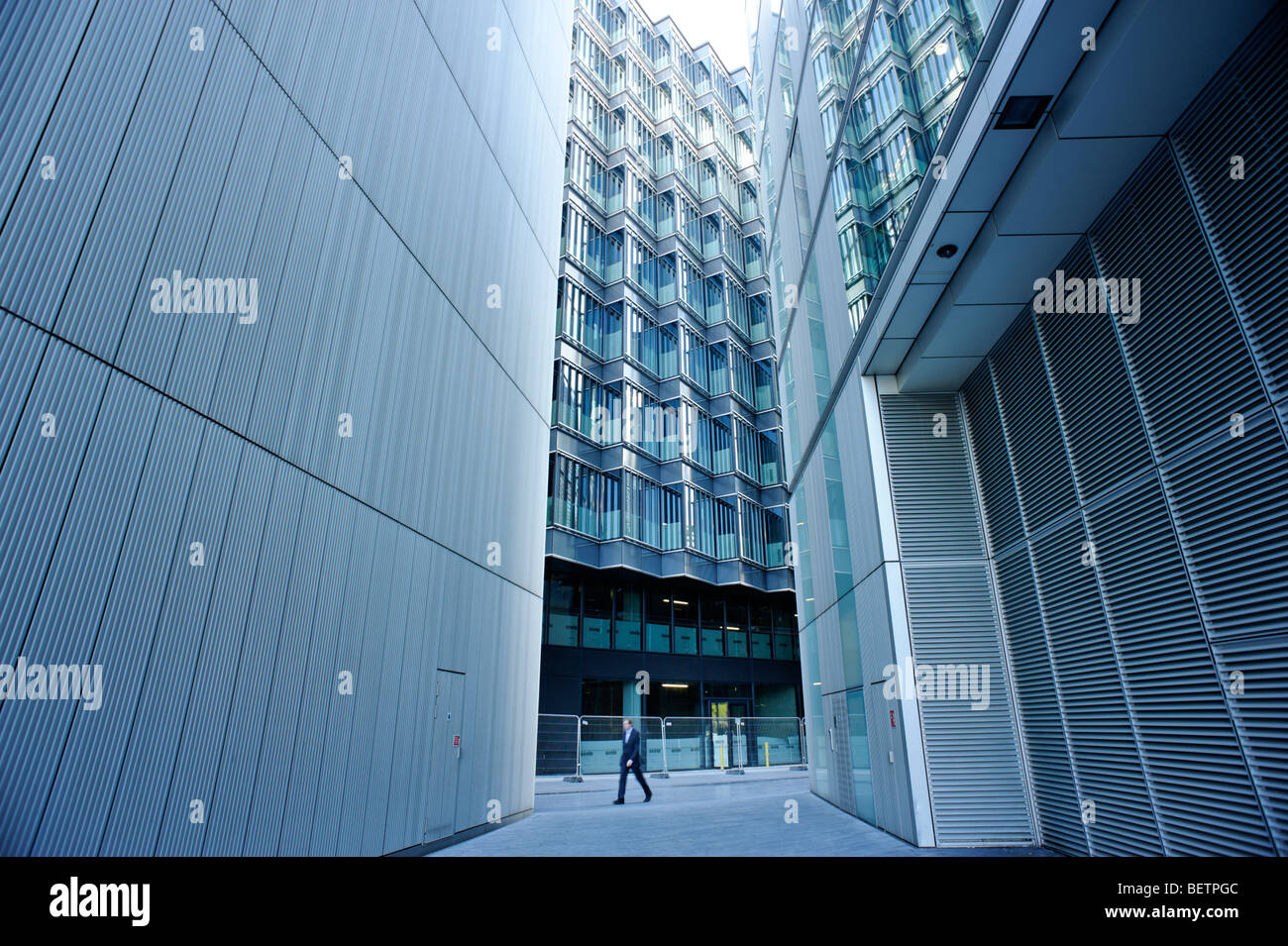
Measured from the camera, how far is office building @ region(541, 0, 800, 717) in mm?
23484

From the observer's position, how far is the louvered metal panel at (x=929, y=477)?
29.1ft

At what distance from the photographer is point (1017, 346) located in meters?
7.97

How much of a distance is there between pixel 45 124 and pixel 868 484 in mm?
8812

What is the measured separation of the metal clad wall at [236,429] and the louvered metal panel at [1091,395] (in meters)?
7.14

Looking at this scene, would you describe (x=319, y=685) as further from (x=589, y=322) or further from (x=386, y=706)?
(x=589, y=322)

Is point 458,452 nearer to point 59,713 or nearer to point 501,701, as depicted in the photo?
point 501,701

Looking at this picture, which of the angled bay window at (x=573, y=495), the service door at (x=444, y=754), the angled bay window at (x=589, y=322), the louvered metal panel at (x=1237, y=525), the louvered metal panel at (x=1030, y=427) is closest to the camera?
the louvered metal panel at (x=1237, y=525)

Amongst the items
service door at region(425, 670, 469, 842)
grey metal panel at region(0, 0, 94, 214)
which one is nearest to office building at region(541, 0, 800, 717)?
service door at region(425, 670, 469, 842)

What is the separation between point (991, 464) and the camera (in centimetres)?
880

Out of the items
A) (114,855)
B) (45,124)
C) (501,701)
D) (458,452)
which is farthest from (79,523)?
(501,701)

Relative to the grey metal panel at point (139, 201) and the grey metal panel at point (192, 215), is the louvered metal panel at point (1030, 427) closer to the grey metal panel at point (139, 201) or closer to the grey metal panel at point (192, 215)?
the grey metal panel at point (192, 215)

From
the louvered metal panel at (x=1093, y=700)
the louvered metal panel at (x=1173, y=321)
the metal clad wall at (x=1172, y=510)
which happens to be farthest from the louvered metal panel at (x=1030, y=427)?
the louvered metal panel at (x=1173, y=321)
